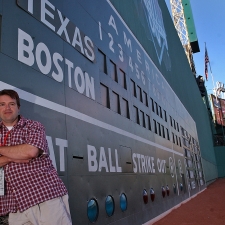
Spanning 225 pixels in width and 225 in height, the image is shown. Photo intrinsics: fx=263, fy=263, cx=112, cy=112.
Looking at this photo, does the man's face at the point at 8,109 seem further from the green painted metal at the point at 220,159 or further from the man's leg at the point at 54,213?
the green painted metal at the point at 220,159

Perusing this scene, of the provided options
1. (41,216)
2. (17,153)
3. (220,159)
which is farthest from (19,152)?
(220,159)

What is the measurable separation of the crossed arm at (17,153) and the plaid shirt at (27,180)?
0.16ft

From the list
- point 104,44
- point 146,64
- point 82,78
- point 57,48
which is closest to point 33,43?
point 57,48

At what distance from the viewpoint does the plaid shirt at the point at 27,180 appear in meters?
1.81

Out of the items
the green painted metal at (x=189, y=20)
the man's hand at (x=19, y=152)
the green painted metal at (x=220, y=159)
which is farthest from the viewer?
the green painted metal at (x=189, y=20)

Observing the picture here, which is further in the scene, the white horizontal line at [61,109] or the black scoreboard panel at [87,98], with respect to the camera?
the black scoreboard panel at [87,98]

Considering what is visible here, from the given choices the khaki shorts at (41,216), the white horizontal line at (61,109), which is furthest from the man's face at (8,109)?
the white horizontal line at (61,109)

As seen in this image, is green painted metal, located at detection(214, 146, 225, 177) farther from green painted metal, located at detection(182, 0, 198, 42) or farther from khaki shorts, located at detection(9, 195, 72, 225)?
khaki shorts, located at detection(9, 195, 72, 225)

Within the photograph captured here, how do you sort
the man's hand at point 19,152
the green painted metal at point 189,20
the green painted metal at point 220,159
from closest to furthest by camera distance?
the man's hand at point 19,152 → the green painted metal at point 220,159 → the green painted metal at point 189,20

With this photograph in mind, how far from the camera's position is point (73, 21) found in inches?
169

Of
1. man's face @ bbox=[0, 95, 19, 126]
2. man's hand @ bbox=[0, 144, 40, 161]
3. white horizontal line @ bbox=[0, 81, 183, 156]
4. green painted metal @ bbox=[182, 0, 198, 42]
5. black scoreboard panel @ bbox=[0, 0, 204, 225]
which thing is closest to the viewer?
man's hand @ bbox=[0, 144, 40, 161]

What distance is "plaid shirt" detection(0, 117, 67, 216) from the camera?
181cm

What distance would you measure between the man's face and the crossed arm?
0.79ft

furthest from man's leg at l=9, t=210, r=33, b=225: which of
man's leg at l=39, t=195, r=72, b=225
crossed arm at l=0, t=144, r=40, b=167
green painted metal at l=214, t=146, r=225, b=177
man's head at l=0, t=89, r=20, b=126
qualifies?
green painted metal at l=214, t=146, r=225, b=177
